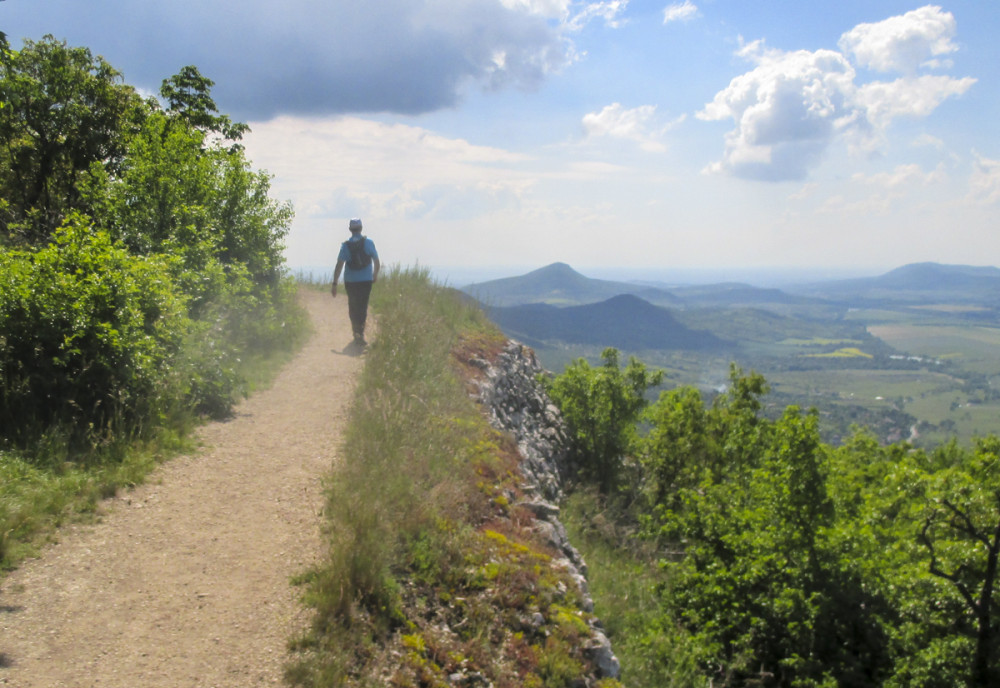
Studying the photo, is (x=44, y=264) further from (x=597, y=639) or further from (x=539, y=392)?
(x=539, y=392)

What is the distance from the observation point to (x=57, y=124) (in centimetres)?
1769

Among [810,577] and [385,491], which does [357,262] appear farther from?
[810,577]

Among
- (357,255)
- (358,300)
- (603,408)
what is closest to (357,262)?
(357,255)

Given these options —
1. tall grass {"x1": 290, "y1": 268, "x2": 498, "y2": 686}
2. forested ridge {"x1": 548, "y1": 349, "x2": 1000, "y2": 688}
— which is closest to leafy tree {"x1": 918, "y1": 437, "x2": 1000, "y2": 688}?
forested ridge {"x1": 548, "y1": 349, "x2": 1000, "y2": 688}

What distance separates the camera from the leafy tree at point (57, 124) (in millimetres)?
16891

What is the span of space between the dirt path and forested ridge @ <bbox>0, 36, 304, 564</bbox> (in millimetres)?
514

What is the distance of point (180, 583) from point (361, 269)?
29.2ft

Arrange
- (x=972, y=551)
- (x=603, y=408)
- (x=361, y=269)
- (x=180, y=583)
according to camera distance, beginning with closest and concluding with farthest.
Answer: (x=180, y=583) → (x=972, y=551) → (x=361, y=269) → (x=603, y=408)

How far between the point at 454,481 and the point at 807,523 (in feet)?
30.1

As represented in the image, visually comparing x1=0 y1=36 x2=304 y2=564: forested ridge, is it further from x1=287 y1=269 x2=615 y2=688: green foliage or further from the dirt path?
x1=287 y1=269 x2=615 y2=688: green foliage

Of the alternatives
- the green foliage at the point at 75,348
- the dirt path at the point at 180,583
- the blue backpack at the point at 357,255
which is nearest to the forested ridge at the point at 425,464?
the green foliage at the point at 75,348

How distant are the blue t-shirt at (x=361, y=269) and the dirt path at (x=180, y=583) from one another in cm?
601

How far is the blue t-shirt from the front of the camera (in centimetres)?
1306

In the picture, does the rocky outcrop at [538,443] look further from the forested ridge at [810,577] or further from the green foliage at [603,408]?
the forested ridge at [810,577]
